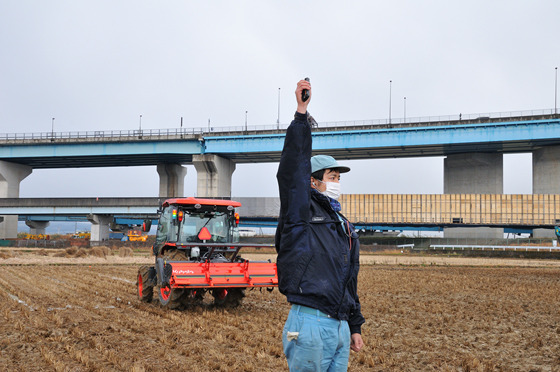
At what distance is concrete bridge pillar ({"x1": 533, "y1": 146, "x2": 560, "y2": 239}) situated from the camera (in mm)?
50656

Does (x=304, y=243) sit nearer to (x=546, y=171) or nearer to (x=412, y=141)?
(x=412, y=141)

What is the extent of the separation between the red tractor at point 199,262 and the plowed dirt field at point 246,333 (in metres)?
0.45

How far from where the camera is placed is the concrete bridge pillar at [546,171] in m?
50.7

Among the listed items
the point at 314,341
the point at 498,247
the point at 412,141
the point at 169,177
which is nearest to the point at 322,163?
the point at 314,341

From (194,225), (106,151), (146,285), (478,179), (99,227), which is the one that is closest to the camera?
(146,285)

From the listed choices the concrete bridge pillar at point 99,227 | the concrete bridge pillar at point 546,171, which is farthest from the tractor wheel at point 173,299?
the concrete bridge pillar at point 546,171

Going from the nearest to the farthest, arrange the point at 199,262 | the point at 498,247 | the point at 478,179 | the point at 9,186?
the point at 199,262 < the point at 498,247 < the point at 478,179 < the point at 9,186

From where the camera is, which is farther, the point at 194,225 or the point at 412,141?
the point at 412,141

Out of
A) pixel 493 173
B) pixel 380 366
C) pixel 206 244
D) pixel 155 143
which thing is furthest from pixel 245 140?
pixel 380 366

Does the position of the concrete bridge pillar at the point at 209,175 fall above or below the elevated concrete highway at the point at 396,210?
above

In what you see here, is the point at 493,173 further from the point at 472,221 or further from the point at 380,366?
the point at 380,366

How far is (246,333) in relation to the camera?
884 centimetres

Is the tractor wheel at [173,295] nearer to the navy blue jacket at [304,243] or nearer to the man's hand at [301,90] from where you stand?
the navy blue jacket at [304,243]

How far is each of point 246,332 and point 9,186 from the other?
2432 inches
